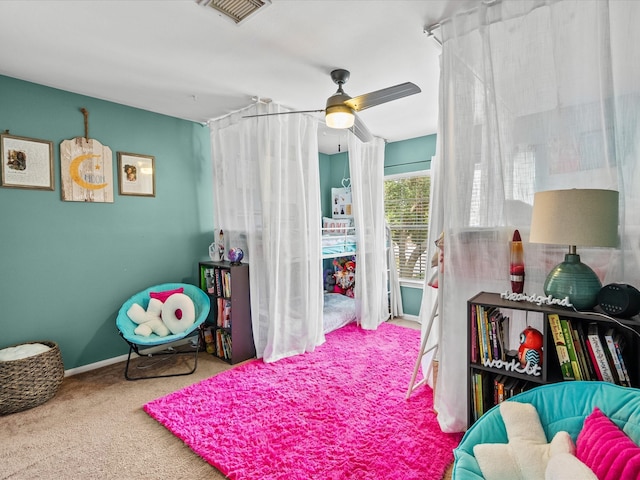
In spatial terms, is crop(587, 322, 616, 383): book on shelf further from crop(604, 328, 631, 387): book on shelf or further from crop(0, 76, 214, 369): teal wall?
crop(0, 76, 214, 369): teal wall

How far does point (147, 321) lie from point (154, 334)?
0.13 metres

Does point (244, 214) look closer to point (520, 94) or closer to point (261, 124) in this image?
point (261, 124)

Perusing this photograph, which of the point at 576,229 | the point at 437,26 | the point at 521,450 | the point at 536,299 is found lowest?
the point at 521,450

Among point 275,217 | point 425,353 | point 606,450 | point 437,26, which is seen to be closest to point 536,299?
point 606,450

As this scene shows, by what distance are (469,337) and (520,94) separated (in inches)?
49.8

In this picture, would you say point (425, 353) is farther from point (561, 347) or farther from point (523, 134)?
point (523, 134)

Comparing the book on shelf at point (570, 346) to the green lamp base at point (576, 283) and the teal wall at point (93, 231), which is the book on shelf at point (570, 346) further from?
the teal wall at point (93, 231)

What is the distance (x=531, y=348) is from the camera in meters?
1.48

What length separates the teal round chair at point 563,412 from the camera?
111 cm

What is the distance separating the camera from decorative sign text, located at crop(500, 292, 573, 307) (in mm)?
1388

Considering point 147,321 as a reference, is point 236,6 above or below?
above

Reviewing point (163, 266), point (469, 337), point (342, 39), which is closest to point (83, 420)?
point (163, 266)

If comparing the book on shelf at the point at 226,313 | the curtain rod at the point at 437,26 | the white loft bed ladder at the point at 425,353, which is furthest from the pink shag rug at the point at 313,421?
the curtain rod at the point at 437,26

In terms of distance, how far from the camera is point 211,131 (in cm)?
350
